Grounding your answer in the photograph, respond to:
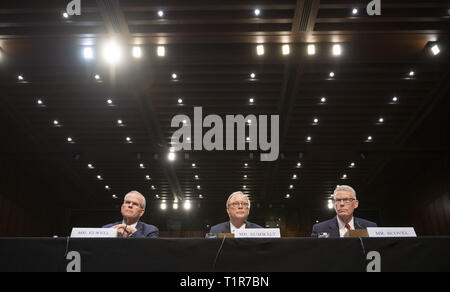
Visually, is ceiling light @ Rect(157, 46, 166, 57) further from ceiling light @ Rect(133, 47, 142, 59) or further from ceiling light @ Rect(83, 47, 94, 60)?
ceiling light @ Rect(83, 47, 94, 60)

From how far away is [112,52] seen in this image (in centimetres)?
824

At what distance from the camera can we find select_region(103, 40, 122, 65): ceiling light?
8.11 m

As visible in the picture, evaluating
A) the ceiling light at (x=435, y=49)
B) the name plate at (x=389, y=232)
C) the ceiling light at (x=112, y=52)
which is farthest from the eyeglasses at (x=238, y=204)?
the ceiling light at (x=435, y=49)

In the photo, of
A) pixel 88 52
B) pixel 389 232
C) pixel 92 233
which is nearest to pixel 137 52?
pixel 88 52

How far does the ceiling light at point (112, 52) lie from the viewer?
8.11 metres

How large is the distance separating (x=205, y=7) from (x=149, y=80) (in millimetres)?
2892

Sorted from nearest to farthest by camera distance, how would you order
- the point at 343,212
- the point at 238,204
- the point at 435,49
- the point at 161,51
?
1. the point at 343,212
2. the point at 238,204
3. the point at 435,49
4. the point at 161,51

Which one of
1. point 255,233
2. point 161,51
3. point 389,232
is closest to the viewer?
point 255,233

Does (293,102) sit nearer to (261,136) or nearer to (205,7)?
(261,136)

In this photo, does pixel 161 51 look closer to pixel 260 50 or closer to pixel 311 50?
pixel 260 50

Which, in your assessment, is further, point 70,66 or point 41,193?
point 41,193

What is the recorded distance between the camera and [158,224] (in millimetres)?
20891
